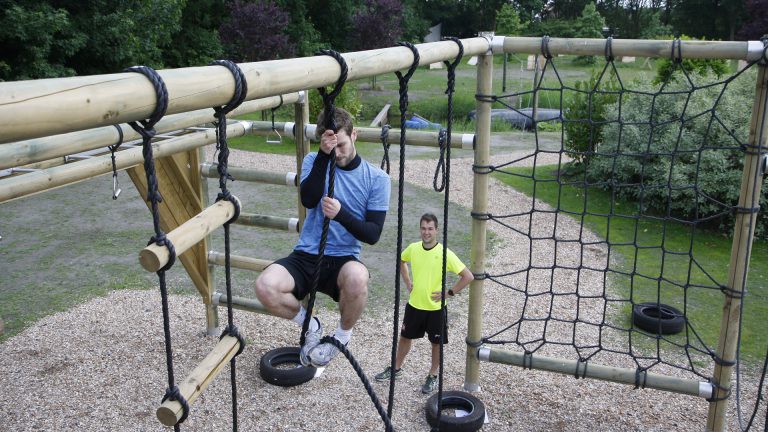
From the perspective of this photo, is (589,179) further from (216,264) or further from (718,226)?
(216,264)

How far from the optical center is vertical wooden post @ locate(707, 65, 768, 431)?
3.57m

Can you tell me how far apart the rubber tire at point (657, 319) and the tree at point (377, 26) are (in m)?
18.2

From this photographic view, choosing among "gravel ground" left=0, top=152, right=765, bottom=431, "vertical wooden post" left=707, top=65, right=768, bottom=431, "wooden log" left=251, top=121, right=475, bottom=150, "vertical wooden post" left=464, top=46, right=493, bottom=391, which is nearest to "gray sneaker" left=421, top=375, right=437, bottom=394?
"gravel ground" left=0, top=152, right=765, bottom=431

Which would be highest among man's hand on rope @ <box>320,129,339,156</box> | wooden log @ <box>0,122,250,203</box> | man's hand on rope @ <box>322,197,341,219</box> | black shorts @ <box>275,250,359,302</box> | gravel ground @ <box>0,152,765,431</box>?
man's hand on rope @ <box>320,129,339,156</box>

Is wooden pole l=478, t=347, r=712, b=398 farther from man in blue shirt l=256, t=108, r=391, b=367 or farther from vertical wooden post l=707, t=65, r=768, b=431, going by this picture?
man in blue shirt l=256, t=108, r=391, b=367

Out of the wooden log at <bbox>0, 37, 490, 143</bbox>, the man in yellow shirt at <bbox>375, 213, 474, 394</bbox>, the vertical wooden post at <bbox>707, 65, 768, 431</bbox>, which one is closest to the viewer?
the wooden log at <bbox>0, 37, 490, 143</bbox>

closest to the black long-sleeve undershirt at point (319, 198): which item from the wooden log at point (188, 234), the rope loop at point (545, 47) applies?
the wooden log at point (188, 234)

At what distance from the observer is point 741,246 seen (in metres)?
3.70

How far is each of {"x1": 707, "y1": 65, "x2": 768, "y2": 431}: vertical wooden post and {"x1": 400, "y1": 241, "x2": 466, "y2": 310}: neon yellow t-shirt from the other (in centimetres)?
152

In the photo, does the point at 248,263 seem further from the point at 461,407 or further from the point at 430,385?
the point at 461,407

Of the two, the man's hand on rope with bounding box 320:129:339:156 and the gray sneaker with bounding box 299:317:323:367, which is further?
the gray sneaker with bounding box 299:317:323:367

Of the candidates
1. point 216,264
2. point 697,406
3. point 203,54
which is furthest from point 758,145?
point 203,54

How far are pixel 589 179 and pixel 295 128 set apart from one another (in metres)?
6.81

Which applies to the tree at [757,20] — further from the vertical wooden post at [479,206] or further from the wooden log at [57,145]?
the wooden log at [57,145]
